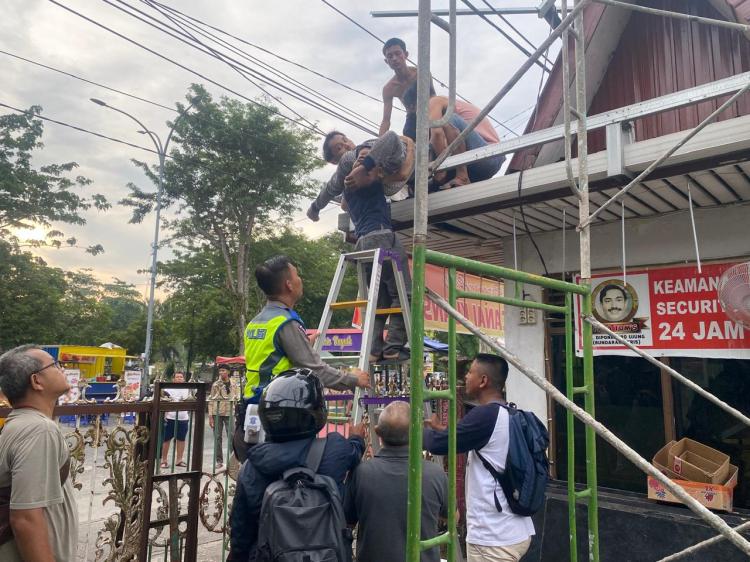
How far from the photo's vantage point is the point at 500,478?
9.49ft

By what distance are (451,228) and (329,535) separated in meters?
4.15

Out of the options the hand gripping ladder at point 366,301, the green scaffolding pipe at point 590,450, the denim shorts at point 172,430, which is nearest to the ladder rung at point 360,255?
the hand gripping ladder at point 366,301

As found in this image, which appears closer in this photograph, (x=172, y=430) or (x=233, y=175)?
(x=172, y=430)

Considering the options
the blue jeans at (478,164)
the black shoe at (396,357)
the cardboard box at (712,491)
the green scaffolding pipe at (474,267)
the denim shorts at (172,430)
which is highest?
the blue jeans at (478,164)

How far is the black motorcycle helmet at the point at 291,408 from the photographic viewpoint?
2242 mm

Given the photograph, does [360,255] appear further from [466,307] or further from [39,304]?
[39,304]

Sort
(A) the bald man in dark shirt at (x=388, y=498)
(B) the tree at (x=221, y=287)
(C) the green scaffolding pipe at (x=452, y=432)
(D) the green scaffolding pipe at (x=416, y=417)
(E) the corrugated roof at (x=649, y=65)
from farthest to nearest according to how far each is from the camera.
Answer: (B) the tree at (x=221, y=287) → (E) the corrugated roof at (x=649, y=65) → (A) the bald man in dark shirt at (x=388, y=498) → (C) the green scaffolding pipe at (x=452, y=432) → (D) the green scaffolding pipe at (x=416, y=417)

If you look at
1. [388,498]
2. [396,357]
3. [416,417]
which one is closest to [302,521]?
[416,417]

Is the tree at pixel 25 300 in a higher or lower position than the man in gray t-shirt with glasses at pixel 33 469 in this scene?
higher

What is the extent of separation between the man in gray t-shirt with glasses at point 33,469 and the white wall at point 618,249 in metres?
4.64

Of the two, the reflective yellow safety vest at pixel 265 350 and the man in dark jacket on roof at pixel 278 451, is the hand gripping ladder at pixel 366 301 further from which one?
the man in dark jacket on roof at pixel 278 451

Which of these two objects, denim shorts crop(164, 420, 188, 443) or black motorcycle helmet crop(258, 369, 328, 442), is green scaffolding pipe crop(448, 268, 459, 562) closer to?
black motorcycle helmet crop(258, 369, 328, 442)

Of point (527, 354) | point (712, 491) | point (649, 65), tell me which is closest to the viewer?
point (712, 491)

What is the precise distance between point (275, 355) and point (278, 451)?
0.94 m
